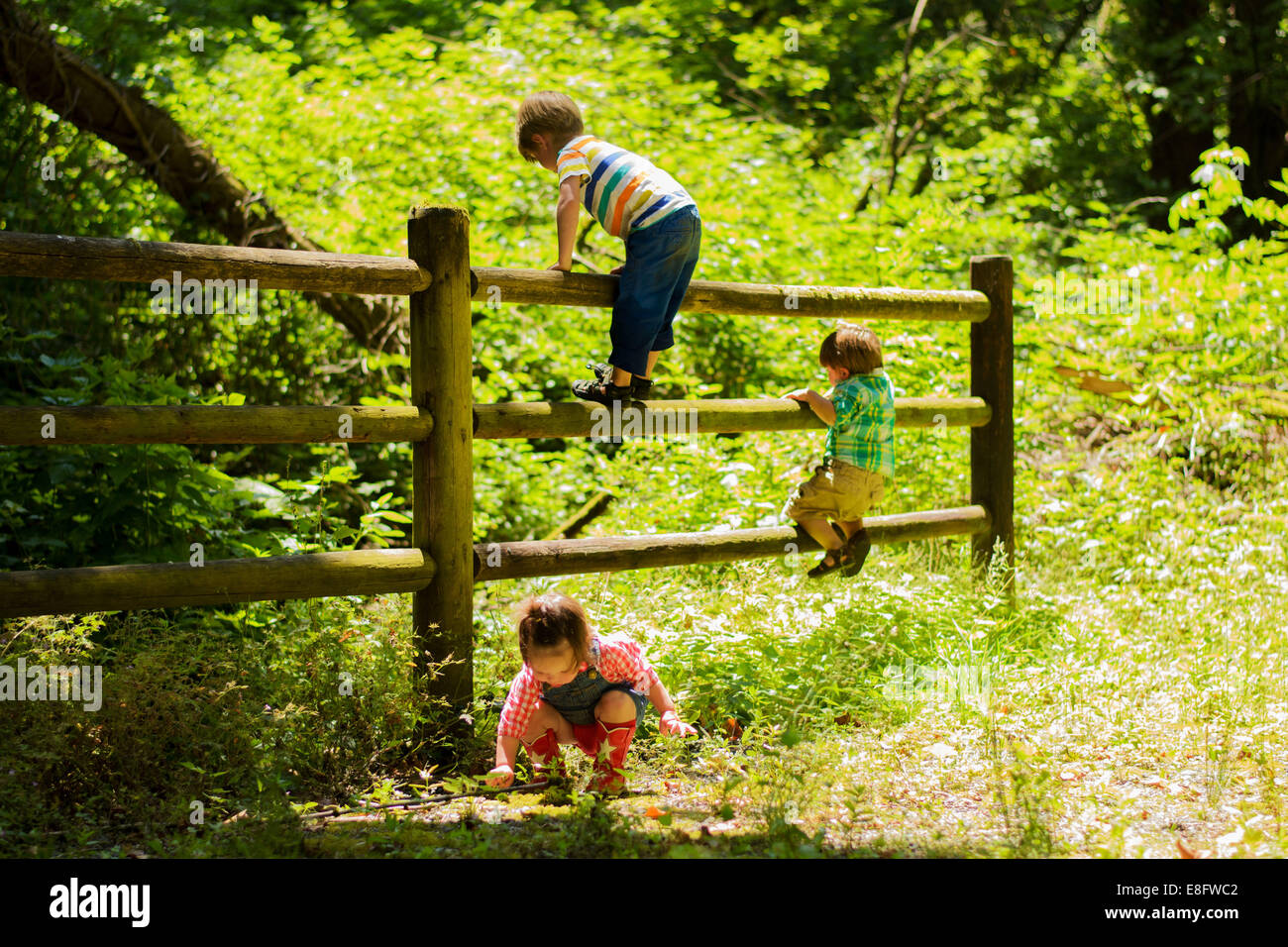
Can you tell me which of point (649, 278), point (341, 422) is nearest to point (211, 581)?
point (341, 422)

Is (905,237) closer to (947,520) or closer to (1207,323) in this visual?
(1207,323)

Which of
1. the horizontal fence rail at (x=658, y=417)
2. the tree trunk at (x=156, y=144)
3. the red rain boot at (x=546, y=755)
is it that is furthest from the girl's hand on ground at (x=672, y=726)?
the tree trunk at (x=156, y=144)

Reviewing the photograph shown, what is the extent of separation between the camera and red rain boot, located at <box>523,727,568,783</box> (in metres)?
3.59

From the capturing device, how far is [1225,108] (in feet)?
38.5

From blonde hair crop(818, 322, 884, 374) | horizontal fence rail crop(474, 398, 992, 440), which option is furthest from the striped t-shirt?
blonde hair crop(818, 322, 884, 374)

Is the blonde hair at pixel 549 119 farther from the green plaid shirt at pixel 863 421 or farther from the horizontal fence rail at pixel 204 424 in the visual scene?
the green plaid shirt at pixel 863 421

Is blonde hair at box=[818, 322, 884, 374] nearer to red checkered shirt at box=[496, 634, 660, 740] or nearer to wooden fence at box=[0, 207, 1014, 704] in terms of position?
wooden fence at box=[0, 207, 1014, 704]

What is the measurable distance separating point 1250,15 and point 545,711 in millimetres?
11120

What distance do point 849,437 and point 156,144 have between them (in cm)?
499

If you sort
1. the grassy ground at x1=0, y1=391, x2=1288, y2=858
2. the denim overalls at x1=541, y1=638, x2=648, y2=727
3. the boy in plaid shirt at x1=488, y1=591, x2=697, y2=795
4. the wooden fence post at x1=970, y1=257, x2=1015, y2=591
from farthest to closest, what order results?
the wooden fence post at x1=970, y1=257, x2=1015, y2=591
the denim overalls at x1=541, y1=638, x2=648, y2=727
the boy in plaid shirt at x1=488, y1=591, x2=697, y2=795
the grassy ground at x1=0, y1=391, x2=1288, y2=858

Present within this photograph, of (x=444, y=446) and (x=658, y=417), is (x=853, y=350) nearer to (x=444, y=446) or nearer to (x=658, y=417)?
(x=658, y=417)

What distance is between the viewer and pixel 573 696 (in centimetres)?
360

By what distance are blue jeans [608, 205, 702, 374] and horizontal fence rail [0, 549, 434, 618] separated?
109 cm

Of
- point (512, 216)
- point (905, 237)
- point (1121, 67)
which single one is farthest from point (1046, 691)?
point (1121, 67)
